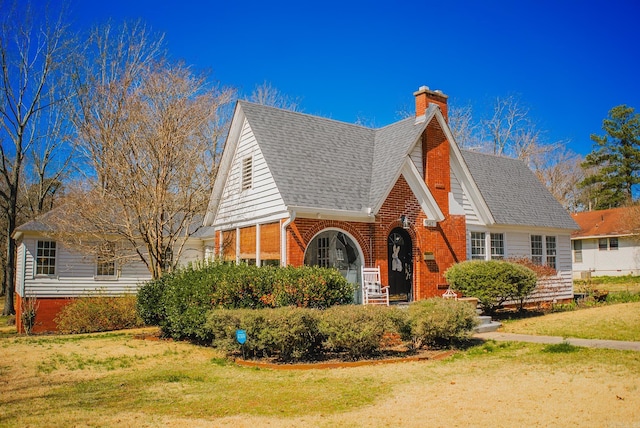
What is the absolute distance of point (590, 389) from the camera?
729 cm

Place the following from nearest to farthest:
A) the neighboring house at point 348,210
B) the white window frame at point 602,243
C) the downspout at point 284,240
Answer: the downspout at point 284,240, the neighboring house at point 348,210, the white window frame at point 602,243

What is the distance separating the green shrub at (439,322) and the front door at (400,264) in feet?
17.4

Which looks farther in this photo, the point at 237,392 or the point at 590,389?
the point at 237,392

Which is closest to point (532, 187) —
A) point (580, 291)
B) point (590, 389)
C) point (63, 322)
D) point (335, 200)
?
point (580, 291)

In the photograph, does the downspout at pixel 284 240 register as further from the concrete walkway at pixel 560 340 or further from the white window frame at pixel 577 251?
the white window frame at pixel 577 251

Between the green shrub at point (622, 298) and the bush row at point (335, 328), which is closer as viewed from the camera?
the bush row at point (335, 328)

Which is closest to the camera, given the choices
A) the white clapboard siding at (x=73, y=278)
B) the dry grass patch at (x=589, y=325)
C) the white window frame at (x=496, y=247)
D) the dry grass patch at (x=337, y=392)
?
the dry grass patch at (x=337, y=392)

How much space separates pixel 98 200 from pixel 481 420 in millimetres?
14706

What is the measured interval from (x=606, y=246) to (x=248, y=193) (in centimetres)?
3612

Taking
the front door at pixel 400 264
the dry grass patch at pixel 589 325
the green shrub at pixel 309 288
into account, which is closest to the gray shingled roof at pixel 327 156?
the front door at pixel 400 264

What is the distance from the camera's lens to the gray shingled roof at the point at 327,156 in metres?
15.6

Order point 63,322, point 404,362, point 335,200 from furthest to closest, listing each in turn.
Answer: point 63,322
point 335,200
point 404,362

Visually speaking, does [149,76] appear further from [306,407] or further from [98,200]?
[306,407]

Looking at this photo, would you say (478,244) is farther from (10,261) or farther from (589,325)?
(10,261)
